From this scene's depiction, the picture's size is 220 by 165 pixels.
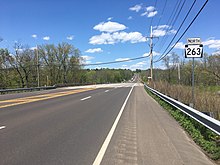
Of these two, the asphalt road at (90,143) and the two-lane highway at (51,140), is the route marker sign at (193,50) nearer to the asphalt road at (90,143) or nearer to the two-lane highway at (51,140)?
A: the asphalt road at (90,143)

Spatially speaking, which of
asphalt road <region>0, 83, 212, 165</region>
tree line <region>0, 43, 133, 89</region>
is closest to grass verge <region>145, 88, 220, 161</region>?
asphalt road <region>0, 83, 212, 165</region>

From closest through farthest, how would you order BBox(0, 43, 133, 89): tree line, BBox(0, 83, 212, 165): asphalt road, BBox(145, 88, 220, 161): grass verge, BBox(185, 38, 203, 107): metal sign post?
BBox(0, 83, 212, 165): asphalt road → BBox(145, 88, 220, 161): grass verge → BBox(185, 38, 203, 107): metal sign post → BBox(0, 43, 133, 89): tree line

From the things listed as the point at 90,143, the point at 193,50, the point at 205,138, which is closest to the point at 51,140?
the point at 90,143

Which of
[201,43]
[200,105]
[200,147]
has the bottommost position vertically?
[200,147]

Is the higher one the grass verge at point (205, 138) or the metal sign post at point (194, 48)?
the metal sign post at point (194, 48)

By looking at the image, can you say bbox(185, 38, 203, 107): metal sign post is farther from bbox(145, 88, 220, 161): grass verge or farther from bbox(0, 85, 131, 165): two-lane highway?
bbox(0, 85, 131, 165): two-lane highway

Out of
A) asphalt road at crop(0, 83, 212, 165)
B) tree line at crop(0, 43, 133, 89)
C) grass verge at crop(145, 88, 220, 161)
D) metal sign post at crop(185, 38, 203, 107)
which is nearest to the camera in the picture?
asphalt road at crop(0, 83, 212, 165)

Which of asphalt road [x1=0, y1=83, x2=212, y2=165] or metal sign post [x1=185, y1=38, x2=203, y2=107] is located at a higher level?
metal sign post [x1=185, y1=38, x2=203, y2=107]

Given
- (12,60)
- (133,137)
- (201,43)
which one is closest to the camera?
(133,137)

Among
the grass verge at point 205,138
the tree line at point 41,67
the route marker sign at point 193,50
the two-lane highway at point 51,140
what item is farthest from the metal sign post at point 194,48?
the tree line at point 41,67

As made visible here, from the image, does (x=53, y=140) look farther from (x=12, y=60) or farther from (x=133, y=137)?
(x=12, y=60)

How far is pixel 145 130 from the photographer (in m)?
8.84

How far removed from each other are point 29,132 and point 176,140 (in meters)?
4.78

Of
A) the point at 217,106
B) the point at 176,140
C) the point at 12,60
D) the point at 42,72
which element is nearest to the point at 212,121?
the point at 176,140
